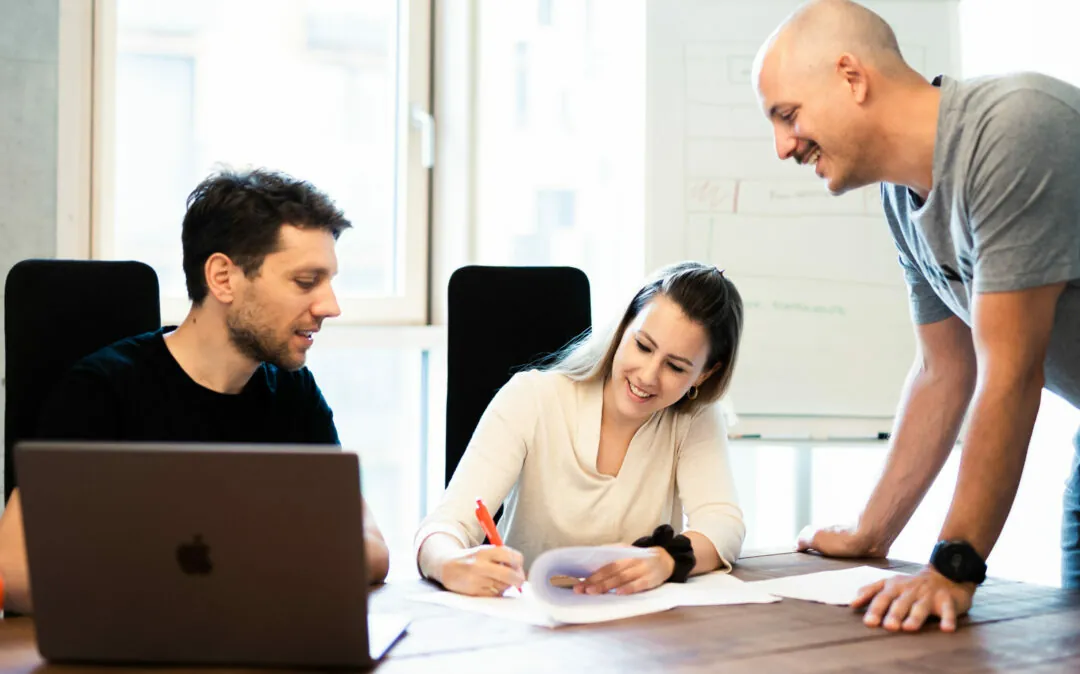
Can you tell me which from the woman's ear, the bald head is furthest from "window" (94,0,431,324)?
the bald head

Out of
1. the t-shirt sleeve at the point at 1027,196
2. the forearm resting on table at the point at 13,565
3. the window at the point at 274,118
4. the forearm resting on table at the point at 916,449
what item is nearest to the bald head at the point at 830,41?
the t-shirt sleeve at the point at 1027,196

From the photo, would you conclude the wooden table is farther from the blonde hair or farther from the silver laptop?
the blonde hair

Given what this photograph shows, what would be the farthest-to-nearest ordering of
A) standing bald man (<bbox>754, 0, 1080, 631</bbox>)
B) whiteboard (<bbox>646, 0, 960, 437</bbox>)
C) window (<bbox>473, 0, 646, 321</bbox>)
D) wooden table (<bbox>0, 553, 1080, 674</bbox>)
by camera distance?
window (<bbox>473, 0, 646, 321</bbox>), whiteboard (<bbox>646, 0, 960, 437</bbox>), standing bald man (<bbox>754, 0, 1080, 631</bbox>), wooden table (<bbox>0, 553, 1080, 674</bbox>)

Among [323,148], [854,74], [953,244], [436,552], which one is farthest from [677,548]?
[323,148]

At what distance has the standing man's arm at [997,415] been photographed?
1275mm

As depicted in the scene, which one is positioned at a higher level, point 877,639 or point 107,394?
point 107,394

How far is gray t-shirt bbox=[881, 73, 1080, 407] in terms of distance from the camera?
4.26ft

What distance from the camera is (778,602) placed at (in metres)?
1.30

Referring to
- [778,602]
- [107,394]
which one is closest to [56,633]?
[107,394]

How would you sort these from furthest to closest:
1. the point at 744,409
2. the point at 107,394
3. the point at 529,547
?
the point at 744,409
the point at 529,547
the point at 107,394

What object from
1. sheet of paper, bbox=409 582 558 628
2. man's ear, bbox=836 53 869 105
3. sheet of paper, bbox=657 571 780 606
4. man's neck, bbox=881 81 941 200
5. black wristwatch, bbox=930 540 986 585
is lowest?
sheet of paper, bbox=657 571 780 606

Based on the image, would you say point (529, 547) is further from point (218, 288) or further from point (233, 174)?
Answer: point (233, 174)

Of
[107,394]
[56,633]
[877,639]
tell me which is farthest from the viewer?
[107,394]

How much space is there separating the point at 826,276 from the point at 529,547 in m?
1.41
